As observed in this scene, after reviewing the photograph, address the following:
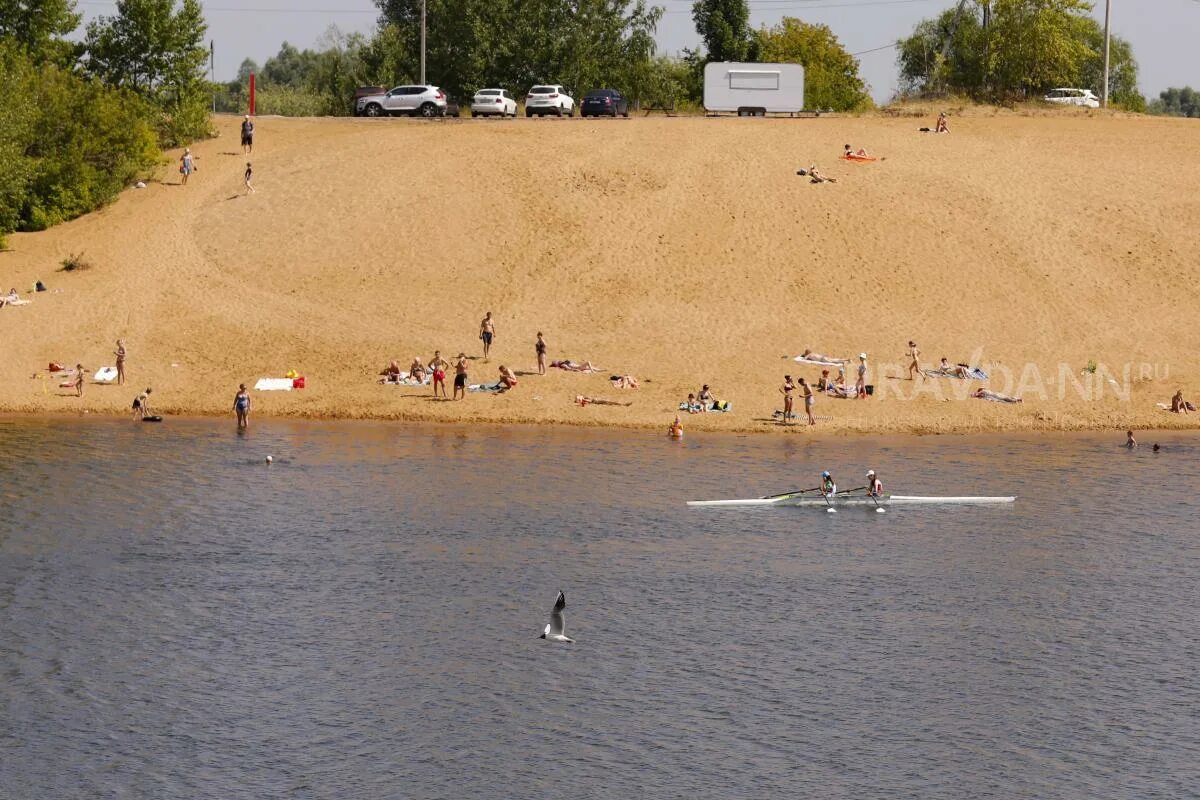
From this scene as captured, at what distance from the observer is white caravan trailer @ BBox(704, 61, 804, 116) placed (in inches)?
3703

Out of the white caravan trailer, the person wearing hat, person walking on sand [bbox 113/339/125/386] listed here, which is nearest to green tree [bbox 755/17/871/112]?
the white caravan trailer

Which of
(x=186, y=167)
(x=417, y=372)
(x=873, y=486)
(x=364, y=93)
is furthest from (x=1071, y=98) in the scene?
(x=873, y=486)

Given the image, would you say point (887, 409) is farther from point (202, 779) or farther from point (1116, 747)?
point (202, 779)

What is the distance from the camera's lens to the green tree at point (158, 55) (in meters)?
85.5

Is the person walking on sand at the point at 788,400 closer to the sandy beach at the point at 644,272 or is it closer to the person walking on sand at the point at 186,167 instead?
the sandy beach at the point at 644,272

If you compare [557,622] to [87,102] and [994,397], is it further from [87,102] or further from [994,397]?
[87,102]

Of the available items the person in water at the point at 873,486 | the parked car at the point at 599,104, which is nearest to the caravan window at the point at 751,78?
the parked car at the point at 599,104

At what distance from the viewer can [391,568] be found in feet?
137

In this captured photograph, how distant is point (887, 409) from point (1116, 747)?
29.4 m

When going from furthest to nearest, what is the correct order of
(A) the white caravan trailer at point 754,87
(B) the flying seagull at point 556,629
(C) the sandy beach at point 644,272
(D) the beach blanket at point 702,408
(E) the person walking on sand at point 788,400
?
1. (A) the white caravan trailer at point 754,87
2. (C) the sandy beach at point 644,272
3. (D) the beach blanket at point 702,408
4. (E) the person walking on sand at point 788,400
5. (B) the flying seagull at point 556,629

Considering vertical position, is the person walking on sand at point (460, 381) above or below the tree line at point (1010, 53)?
below

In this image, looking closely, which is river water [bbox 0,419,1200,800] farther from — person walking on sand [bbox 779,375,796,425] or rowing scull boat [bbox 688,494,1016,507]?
person walking on sand [bbox 779,375,796,425]

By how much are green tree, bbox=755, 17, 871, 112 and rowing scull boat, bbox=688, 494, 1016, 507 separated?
7744 cm

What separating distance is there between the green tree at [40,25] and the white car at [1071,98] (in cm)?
6037
